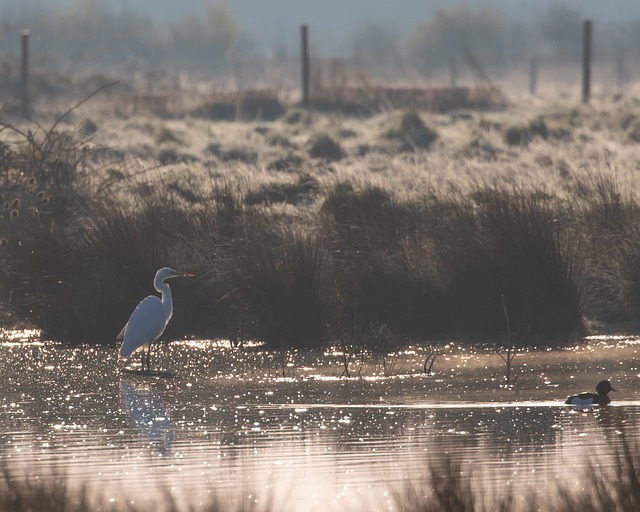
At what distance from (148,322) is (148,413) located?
2.07 m

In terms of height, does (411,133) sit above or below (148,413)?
above

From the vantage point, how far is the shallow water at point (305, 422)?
701 centimetres

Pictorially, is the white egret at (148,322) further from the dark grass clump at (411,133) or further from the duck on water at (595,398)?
the dark grass clump at (411,133)

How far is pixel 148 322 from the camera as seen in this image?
11062mm

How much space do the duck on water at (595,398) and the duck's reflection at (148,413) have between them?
2.38 meters

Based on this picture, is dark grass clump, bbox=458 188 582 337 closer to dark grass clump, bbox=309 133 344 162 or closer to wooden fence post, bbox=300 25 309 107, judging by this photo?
dark grass clump, bbox=309 133 344 162

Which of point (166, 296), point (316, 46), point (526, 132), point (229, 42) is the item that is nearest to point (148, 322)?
point (166, 296)

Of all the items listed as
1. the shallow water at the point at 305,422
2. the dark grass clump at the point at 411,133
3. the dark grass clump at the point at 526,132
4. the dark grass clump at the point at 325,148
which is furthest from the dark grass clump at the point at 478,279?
the dark grass clump at the point at 526,132

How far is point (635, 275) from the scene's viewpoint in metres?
12.4

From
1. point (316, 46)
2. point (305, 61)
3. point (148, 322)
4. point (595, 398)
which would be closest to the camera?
point (595, 398)

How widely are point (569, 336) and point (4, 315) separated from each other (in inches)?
189

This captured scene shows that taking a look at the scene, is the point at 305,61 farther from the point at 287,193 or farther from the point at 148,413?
the point at 148,413

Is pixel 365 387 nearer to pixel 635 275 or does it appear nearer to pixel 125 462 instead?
pixel 125 462

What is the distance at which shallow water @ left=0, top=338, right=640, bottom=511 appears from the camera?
23.0 feet
